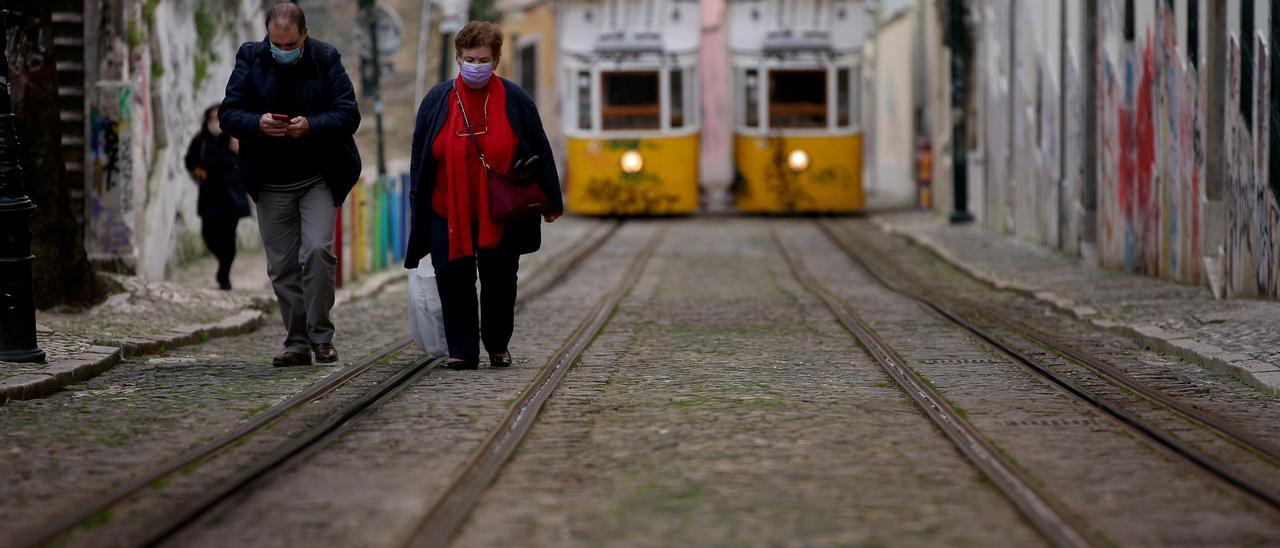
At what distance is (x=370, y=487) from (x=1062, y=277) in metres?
11.7

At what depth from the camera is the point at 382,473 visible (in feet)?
21.3

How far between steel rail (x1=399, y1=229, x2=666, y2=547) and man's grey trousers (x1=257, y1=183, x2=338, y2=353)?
1.18 meters

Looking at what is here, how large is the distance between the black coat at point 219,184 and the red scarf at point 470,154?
6207 millimetres

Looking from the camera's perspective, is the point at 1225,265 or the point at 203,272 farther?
the point at 203,272

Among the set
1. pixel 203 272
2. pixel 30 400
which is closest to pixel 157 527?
pixel 30 400

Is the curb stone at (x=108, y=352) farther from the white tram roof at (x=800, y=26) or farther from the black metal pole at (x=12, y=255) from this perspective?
the white tram roof at (x=800, y=26)

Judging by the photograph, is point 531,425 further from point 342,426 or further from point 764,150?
point 764,150

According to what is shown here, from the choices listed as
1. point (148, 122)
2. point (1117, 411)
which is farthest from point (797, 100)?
point (1117, 411)

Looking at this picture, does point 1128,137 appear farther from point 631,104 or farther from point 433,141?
point 631,104

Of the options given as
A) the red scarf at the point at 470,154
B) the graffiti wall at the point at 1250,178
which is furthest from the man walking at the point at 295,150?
the graffiti wall at the point at 1250,178

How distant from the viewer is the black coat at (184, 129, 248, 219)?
15.3 metres

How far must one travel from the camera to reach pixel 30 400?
856 cm

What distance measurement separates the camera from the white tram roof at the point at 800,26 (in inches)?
1144

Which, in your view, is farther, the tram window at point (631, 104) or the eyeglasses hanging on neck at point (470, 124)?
the tram window at point (631, 104)
